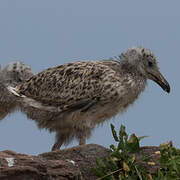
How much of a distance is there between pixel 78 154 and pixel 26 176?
2.91ft

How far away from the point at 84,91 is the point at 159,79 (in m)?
1.21

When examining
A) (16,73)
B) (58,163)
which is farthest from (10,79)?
(58,163)

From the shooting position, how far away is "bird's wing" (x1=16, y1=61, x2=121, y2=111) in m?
6.97

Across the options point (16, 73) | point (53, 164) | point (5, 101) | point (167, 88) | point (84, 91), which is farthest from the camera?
point (5, 101)

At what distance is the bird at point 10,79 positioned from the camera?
8.45 m

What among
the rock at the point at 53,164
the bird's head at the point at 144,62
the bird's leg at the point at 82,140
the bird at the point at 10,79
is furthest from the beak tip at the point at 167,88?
the bird at the point at 10,79

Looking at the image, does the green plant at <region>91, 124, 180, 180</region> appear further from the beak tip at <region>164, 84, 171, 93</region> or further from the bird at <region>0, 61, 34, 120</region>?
the bird at <region>0, 61, 34, 120</region>

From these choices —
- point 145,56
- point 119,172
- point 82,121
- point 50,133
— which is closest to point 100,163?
point 119,172

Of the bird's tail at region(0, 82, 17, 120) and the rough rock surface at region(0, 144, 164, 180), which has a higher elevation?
the bird's tail at region(0, 82, 17, 120)

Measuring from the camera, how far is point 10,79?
335 inches

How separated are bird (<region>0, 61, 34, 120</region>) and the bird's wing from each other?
34.5 inches

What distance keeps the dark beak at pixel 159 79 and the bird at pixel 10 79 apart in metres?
2.18

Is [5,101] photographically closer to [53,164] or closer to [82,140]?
[82,140]

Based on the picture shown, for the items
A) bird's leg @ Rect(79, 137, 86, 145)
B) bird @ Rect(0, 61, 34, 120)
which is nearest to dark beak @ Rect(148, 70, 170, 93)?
bird's leg @ Rect(79, 137, 86, 145)
